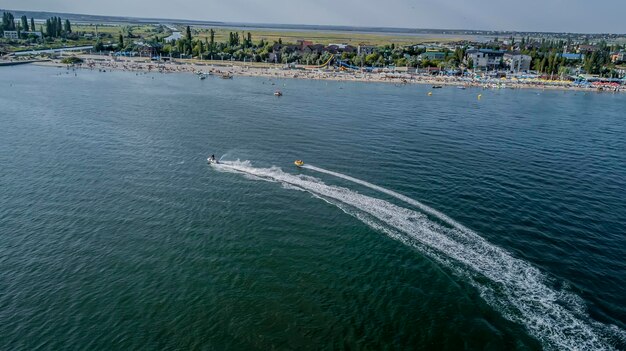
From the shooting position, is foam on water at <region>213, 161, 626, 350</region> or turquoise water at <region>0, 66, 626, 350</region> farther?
turquoise water at <region>0, 66, 626, 350</region>

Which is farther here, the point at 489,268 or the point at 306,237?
the point at 306,237

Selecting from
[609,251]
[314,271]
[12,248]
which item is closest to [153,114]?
[12,248]

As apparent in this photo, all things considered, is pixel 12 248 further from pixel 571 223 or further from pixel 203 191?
pixel 571 223

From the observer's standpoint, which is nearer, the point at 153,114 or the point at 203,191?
the point at 203,191

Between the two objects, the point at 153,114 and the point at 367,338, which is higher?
the point at 153,114

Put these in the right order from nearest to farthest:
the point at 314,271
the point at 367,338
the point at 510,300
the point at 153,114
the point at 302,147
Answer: the point at 367,338 → the point at 510,300 → the point at 314,271 → the point at 302,147 → the point at 153,114
